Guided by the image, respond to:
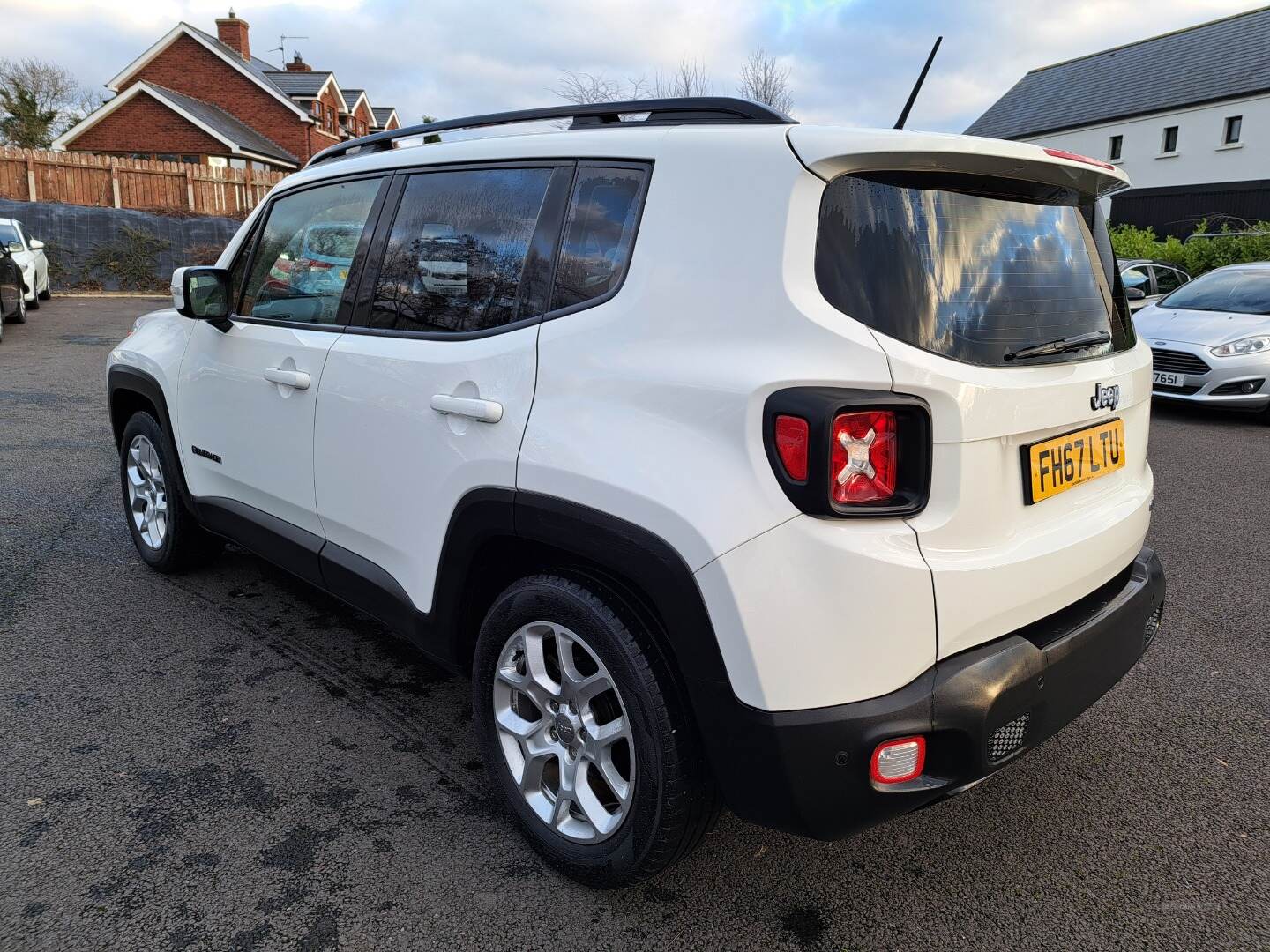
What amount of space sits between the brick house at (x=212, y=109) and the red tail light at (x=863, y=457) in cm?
4009

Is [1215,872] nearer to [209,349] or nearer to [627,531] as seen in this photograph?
[627,531]

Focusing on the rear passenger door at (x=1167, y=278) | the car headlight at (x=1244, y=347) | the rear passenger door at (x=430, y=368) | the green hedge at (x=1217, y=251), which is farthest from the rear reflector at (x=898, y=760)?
the green hedge at (x=1217, y=251)

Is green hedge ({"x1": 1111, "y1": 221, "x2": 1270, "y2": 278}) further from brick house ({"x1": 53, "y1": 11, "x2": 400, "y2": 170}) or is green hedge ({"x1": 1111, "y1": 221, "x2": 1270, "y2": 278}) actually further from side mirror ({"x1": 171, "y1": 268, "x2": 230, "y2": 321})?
brick house ({"x1": 53, "y1": 11, "x2": 400, "y2": 170})

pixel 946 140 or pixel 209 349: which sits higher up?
pixel 946 140

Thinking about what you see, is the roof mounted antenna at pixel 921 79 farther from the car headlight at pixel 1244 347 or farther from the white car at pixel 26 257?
the white car at pixel 26 257

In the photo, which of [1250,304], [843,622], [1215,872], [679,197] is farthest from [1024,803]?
[1250,304]

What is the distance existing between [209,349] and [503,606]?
6.85 ft

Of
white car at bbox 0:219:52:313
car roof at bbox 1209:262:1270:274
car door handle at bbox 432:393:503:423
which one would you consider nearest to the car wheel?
white car at bbox 0:219:52:313

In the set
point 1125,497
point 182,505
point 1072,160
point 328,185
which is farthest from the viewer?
point 182,505

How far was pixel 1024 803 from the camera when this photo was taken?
107 inches

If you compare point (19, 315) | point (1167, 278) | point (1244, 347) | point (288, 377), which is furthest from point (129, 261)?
point (1244, 347)

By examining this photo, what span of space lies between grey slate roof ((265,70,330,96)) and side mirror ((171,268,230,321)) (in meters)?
44.8

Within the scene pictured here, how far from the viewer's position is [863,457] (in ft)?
6.06

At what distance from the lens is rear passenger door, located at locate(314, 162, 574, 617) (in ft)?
7.86
